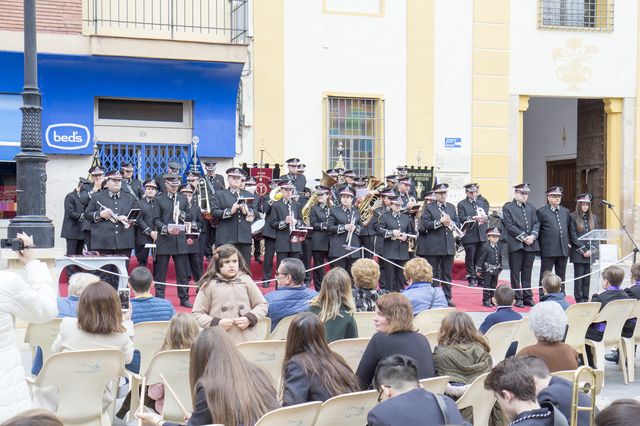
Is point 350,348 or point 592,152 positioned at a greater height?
point 592,152

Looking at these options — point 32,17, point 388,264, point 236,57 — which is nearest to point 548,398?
point 32,17

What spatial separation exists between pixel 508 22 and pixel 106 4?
845cm

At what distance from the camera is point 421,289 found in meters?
8.27

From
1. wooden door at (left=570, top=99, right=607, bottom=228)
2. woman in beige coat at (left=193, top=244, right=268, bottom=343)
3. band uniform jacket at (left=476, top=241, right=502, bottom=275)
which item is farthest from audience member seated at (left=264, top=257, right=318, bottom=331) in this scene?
wooden door at (left=570, top=99, right=607, bottom=228)

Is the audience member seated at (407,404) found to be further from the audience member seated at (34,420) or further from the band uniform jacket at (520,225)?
the band uniform jacket at (520,225)

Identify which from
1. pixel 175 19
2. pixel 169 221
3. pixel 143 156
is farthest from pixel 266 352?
pixel 175 19

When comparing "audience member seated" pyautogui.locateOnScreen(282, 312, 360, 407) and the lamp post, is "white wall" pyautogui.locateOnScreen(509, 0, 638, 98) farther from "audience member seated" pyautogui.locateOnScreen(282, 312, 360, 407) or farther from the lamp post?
"audience member seated" pyautogui.locateOnScreen(282, 312, 360, 407)

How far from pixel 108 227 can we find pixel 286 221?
8.33ft

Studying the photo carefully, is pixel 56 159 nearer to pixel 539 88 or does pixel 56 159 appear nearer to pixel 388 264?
pixel 388 264

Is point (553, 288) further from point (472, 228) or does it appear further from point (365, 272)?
point (472, 228)

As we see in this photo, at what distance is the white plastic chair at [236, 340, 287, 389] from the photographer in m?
5.98

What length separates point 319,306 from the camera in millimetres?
6641

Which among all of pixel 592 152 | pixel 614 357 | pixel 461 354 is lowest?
pixel 614 357

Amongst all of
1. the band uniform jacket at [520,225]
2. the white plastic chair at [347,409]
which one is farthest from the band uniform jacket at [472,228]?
the white plastic chair at [347,409]
